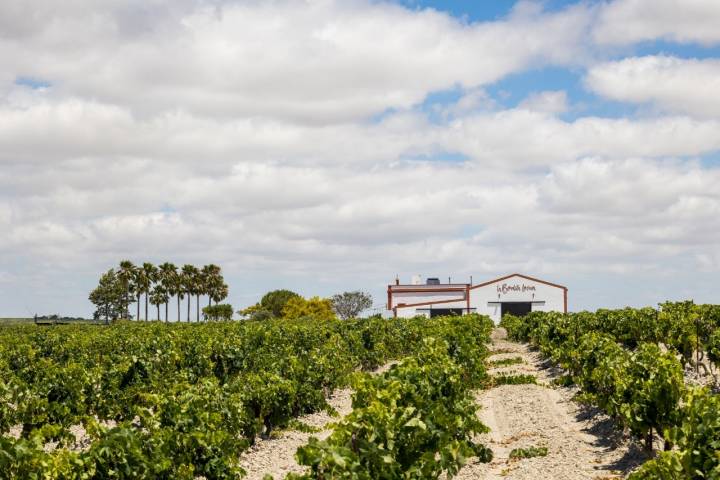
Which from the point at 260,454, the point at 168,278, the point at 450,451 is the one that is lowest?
the point at 260,454

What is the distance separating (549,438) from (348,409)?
7633 mm

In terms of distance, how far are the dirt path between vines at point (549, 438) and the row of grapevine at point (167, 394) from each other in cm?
181

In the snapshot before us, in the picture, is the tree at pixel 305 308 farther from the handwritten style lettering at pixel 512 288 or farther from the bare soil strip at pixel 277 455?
the bare soil strip at pixel 277 455

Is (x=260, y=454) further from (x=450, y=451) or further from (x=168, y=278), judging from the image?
(x=168, y=278)

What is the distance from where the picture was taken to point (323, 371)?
22.9 meters

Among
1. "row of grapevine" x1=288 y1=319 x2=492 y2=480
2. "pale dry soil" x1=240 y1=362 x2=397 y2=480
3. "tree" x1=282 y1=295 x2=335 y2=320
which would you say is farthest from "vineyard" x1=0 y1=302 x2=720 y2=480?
"tree" x1=282 y1=295 x2=335 y2=320

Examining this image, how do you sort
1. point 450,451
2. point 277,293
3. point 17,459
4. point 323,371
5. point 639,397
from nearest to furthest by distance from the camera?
point 17,459, point 450,451, point 639,397, point 323,371, point 277,293

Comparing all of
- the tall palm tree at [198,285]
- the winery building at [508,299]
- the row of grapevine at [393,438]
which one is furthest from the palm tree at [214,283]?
the row of grapevine at [393,438]

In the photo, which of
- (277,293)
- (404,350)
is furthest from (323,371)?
(277,293)

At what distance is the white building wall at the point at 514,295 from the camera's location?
8550cm

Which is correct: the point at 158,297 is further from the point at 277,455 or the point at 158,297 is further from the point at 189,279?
the point at 277,455

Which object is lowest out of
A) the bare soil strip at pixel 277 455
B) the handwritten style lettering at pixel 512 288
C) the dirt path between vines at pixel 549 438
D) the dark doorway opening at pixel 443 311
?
the bare soil strip at pixel 277 455

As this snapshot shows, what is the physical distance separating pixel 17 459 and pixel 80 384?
34.9 feet

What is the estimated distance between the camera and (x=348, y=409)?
23094mm
